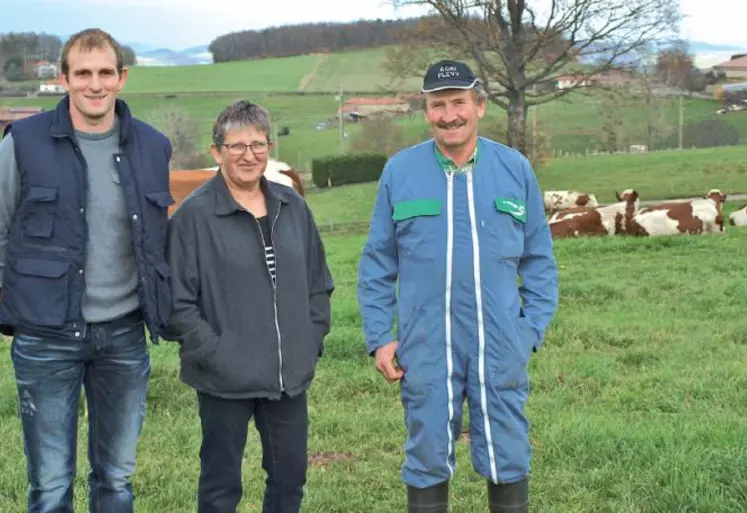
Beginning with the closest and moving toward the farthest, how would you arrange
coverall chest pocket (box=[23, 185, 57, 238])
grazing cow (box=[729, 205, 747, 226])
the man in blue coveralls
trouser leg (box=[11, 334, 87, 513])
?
coverall chest pocket (box=[23, 185, 57, 238]), trouser leg (box=[11, 334, 87, 513]), the man in blue coveralls, grazing cow (box=[729, 205, 747, 226])

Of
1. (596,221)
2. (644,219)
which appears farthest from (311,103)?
(644,219)

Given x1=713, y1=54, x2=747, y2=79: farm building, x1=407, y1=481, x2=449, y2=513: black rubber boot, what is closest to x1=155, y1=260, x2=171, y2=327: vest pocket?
x1=407, y1=481, x2=449, y2=513: black rubber boot

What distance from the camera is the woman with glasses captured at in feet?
11.6

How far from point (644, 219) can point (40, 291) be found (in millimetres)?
14318

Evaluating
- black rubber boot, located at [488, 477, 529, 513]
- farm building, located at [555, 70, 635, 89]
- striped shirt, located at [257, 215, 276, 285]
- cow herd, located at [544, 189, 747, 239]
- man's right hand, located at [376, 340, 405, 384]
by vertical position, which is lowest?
cow herd, located at [544, 189, 747, 239]

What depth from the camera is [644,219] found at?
16.2 meters

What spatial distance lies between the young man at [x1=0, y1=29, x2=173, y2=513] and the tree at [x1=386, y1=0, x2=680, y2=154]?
21435 mm

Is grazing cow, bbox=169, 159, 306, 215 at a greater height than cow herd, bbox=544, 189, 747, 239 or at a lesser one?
greater

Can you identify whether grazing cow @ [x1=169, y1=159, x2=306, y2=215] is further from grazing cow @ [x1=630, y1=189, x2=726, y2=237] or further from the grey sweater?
the grey sweater

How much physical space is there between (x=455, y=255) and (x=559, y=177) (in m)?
32.0

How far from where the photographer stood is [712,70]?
84.8 m

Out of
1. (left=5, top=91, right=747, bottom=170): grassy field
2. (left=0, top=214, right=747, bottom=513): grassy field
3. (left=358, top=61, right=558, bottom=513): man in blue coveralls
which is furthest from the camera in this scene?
(left=5, top=91, right=747, bottom=170): grassy field

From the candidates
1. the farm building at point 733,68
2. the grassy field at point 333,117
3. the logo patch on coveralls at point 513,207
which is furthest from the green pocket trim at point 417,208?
the farm building at point 733,68

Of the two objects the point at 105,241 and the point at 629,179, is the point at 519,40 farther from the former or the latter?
the point at 105,241
